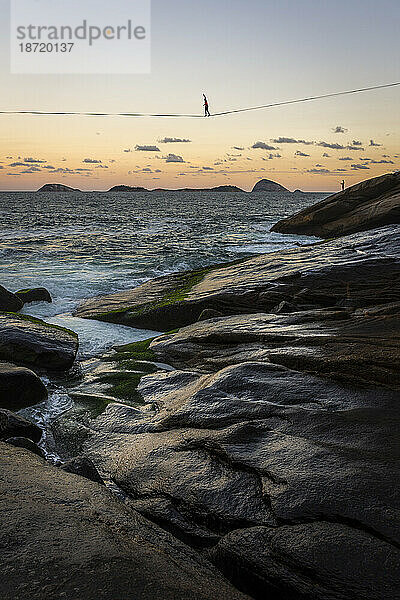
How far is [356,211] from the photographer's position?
2581cm

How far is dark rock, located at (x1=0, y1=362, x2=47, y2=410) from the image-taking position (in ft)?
21.0

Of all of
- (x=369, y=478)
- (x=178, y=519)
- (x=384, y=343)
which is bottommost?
(x=178, y=519)

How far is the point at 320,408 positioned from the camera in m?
4.81

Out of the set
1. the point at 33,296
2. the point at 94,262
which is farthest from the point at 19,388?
the point at 94,262

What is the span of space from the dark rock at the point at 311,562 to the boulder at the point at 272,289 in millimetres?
6672

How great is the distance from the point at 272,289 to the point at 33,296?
23.7ft

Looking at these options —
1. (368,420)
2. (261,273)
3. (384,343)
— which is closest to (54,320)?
(261,273)

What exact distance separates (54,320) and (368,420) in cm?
906

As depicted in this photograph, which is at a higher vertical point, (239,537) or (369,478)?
(369,478)

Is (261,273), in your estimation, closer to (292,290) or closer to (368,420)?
(292,290)

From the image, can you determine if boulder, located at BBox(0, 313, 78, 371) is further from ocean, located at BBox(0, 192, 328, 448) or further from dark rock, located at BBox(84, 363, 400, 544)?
dark rock, located at BBox(84, 363, 400, 544)

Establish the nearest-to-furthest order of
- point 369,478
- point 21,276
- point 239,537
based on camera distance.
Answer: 1. point 239,537
2. point 369,478
3. point 21,276

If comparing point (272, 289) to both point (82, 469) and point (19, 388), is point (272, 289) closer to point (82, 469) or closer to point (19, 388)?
point (19, 388)

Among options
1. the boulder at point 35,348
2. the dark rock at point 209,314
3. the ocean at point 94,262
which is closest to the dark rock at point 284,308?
the dark rock at point 209,314
